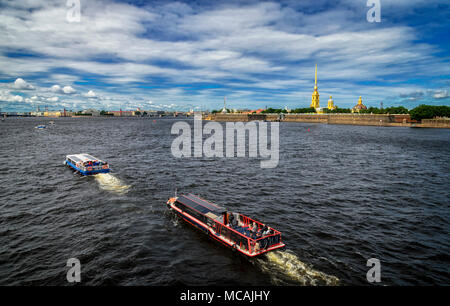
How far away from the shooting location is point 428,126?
16612 cm

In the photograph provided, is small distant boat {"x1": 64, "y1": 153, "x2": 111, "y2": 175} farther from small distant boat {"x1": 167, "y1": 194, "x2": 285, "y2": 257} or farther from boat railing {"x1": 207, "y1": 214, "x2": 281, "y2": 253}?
boat railing {"x1": 207, "y1": 214, "x2": 281, "y2": 253}

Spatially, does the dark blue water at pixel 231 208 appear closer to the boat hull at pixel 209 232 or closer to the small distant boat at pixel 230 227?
the boat hull at pixel 209 232

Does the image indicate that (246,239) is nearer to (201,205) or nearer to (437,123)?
(201,205)

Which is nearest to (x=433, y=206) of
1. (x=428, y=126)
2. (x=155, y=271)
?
(x=155, y=271)

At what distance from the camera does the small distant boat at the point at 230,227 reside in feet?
66.0

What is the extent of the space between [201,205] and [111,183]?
19.8m

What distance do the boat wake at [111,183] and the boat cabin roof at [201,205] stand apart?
477 inches

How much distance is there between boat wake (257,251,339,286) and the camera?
1745cm

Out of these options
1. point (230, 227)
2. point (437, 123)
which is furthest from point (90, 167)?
point (437, 123)

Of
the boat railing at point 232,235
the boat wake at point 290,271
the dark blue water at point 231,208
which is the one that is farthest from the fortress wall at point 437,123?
the boat railing at point 232,235

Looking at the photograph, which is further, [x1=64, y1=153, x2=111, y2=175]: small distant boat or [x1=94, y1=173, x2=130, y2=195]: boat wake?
[x1=64, y1=153, x2=111, y2=175]: small distant boat

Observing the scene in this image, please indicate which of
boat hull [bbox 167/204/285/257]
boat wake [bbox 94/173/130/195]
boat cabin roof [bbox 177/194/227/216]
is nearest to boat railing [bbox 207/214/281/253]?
boat hull [bbox 167/204/285/257]

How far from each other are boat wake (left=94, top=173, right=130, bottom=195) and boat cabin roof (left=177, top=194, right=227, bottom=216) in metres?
12.1
